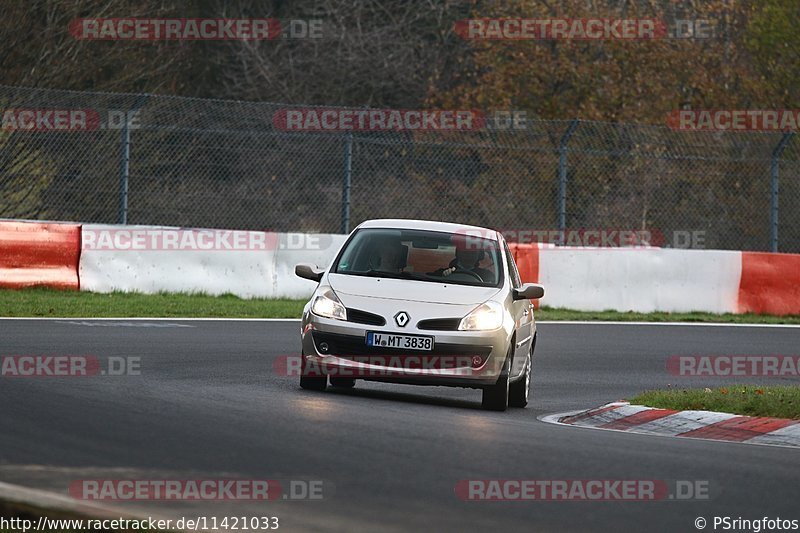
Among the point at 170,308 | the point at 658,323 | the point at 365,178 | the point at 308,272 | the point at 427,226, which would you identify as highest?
the point at 365,178

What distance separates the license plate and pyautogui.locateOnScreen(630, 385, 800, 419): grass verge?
2015 mm

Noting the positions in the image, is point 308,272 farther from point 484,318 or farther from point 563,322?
point 563,322

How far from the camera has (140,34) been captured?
3525cm

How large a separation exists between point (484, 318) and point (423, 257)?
3.76 feet

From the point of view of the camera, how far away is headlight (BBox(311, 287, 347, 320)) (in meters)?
11.8

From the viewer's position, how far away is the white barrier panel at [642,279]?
77.7 feet

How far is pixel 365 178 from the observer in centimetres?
3147

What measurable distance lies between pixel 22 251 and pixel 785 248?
1327cm

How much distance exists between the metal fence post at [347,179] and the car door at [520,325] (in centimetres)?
1037

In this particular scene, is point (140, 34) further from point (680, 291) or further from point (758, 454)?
point (758, 454)

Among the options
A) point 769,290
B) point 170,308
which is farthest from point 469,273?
point 769,290

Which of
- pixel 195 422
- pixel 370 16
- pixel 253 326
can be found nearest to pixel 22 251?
pixel 253 326

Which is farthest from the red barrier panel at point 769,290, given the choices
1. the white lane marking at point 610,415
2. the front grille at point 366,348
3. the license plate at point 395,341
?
the license plate at point 395,341

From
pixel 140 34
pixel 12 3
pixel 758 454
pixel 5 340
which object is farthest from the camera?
pixel 140 34
